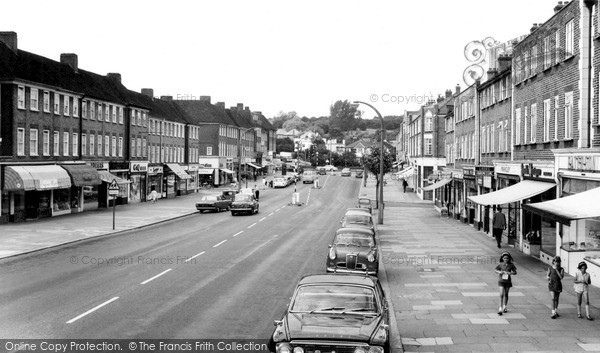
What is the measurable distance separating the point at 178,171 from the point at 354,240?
5317 centimetres

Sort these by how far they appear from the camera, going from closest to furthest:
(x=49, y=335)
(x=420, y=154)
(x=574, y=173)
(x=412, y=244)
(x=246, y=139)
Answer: (x=49, y=335) → (x=574, y=173) → (x=412, y=244) → (x=420, y=154) → (x=246, y=139)

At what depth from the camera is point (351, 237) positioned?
21188 millimetres

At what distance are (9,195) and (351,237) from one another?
25.5 m

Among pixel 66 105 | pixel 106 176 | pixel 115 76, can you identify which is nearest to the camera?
pixel 66 105

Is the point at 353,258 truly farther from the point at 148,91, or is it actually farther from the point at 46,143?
the point at 148,91

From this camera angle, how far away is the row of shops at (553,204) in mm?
17648

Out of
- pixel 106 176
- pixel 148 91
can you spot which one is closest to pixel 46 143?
pixel 106 176

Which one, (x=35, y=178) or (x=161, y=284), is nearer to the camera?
(x=161, y=284)

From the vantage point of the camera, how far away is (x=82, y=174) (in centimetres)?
4578

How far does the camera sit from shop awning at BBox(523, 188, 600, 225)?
51.8 feet

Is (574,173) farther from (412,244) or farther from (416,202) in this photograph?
(416,202)

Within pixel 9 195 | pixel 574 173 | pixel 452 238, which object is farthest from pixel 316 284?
pixel 9 195

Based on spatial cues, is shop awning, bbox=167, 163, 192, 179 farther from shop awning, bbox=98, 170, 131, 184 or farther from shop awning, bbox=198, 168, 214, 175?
shop awning, bbox=198, 168, 214, 175

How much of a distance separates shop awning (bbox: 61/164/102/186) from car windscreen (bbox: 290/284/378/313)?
36.8 m
